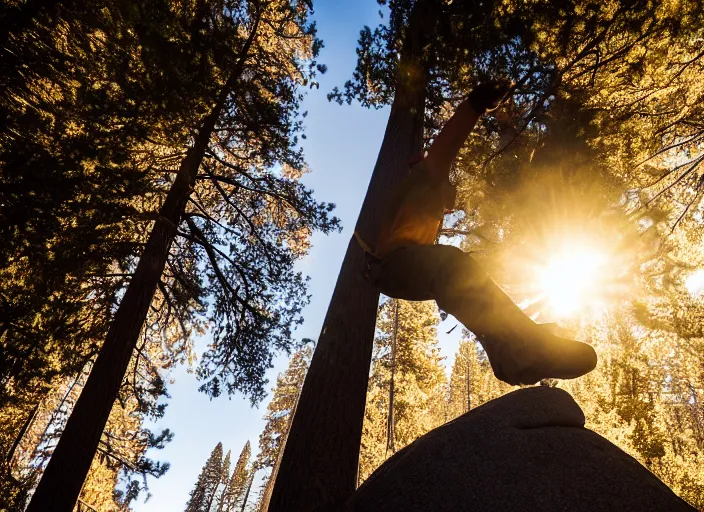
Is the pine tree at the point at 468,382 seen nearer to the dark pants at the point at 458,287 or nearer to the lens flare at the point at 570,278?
the lens flare at the point at 570,278

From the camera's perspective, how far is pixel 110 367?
214 inches

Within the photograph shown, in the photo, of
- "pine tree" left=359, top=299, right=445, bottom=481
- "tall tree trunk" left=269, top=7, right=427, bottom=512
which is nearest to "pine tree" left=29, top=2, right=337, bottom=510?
"tall tree trunk" left=269, top=7, right=427, bottom=512

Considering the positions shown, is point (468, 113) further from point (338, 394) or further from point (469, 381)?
point (469, 381)

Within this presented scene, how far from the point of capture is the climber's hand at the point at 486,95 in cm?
217

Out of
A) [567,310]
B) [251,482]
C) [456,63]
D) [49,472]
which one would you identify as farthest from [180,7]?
[251,482]

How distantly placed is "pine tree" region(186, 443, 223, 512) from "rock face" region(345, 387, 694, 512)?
5647cm

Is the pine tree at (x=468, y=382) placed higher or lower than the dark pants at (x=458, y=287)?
higher

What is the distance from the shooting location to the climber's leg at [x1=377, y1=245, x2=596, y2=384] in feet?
6.49

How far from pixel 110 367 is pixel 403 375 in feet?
54.3

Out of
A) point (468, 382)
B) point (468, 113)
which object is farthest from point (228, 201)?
point (468, 382)

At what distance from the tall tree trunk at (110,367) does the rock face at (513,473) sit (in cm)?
479

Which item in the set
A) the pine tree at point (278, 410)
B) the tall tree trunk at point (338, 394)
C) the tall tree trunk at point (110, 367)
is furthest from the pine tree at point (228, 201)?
the pine tree at point (278, 410)

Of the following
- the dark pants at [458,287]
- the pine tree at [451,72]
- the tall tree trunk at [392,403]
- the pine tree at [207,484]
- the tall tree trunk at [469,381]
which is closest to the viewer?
the dark pants at [458,287]

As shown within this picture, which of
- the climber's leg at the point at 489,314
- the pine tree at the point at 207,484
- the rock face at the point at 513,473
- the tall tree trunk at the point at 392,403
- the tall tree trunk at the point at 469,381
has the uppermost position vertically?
the tall tree trunk at the point at 469,381
